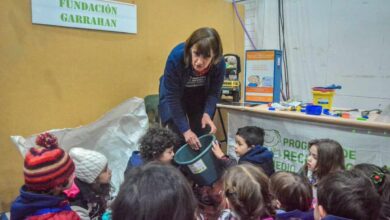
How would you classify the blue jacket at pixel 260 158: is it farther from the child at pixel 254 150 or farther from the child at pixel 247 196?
the child at pixel 247 196

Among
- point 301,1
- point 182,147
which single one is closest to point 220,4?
point 301,1

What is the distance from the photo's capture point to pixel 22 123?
7.22 ft

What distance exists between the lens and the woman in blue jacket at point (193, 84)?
5.81 feet

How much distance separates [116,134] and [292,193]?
4.68ft

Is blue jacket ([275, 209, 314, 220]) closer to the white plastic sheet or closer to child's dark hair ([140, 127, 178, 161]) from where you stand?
child's dark hair ([140, 127, 178, 161])

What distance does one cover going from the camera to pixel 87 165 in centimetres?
160

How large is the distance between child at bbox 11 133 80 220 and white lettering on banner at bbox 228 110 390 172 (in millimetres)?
1714

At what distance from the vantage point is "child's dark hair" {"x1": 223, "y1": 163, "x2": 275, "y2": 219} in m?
1.30

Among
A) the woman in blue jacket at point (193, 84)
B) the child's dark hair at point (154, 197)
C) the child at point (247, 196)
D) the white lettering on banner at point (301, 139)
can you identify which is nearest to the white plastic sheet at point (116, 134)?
the woman in blue jacket at point (193, 84)

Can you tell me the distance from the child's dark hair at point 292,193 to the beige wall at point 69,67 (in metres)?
1.65

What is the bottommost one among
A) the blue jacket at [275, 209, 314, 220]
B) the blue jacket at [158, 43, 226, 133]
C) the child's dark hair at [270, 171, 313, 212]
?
the blue jacket at [275, 209, 314, 220]

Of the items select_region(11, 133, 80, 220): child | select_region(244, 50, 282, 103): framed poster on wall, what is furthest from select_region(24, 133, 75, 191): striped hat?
select_region(244, 50, 282, 103): framed poster on wall

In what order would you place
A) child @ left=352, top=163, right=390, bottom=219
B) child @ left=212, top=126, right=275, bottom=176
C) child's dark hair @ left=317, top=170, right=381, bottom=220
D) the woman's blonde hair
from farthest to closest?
child @ left=212, top=126, right=275, bottom=176, the woman's blonde hair, child @ left=352, top=163, right=390, bottom=219, child's dark hair @ left=317, top=170, right=381, bottom=220

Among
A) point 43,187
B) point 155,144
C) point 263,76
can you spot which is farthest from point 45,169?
point 263,76
